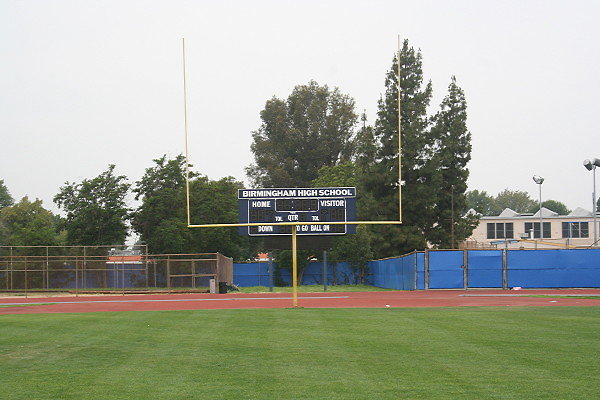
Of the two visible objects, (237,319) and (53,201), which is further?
(53,201)

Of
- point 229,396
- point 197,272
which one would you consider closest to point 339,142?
point 197,272

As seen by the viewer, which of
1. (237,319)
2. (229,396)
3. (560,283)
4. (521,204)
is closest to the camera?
(229,396)

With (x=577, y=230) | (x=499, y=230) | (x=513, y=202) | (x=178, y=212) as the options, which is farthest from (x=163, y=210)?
(x=513, y=202)

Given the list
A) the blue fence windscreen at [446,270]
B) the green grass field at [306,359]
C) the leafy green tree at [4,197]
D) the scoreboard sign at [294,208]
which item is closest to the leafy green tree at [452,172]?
the blue fence windscreen at [446,270]

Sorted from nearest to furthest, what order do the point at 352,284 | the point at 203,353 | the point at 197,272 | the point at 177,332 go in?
the point at 203,353 → the point at 177,332 → the point at 197,272 → the point at 352,284

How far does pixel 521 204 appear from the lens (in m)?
156

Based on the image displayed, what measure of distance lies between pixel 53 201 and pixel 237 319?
136 ft

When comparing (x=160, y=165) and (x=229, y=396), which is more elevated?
(x=160, y=165)

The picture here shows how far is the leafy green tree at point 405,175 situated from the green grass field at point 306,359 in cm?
4149

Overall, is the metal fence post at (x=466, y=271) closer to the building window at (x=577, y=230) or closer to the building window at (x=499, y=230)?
the building window at (x=577, y=230)

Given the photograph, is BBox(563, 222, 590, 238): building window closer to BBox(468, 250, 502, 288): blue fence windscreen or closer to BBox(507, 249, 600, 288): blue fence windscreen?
BBox(507, 249, 600, 288): blue fence windscreen

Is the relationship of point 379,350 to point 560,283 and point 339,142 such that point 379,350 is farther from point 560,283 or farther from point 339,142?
point 339,142

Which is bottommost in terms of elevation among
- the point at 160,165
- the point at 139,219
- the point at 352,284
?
the point at 352,284

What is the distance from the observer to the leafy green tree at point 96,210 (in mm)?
54688
